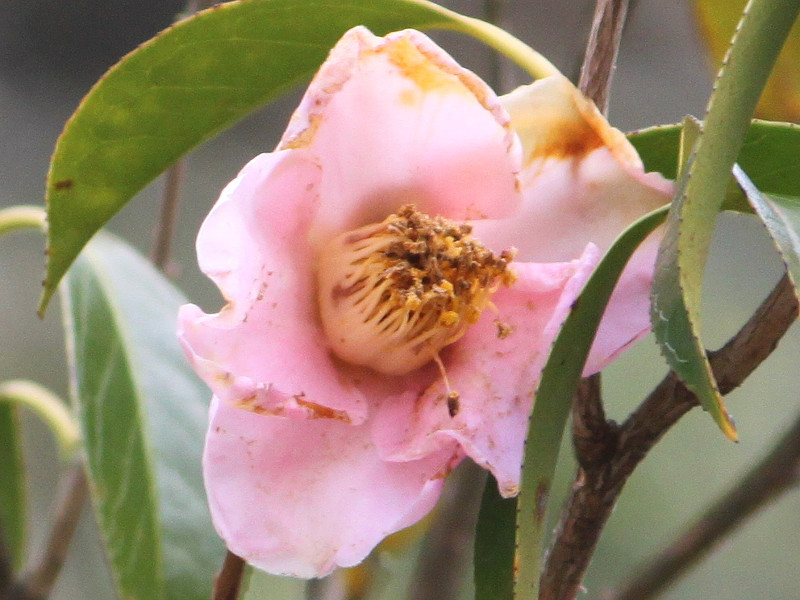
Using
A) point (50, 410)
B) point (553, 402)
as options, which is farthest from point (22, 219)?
point (553, 402)

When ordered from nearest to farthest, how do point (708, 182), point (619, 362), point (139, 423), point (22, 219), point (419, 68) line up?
point (708, 182) < point (419, 68) < point (139, 423) < point (22, 219) < point (619, 362)

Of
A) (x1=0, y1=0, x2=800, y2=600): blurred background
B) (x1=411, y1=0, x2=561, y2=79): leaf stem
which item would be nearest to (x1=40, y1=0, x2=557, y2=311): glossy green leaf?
(x1=411, y1=0, x2=561, y2=79): leaf stem

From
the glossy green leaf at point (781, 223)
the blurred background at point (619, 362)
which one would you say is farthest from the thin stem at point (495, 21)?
the blurred background at point (619, 362)

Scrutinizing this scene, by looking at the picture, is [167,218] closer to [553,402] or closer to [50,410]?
[50,410]

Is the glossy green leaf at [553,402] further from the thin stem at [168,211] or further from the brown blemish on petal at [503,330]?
the thin stem at [168,211]

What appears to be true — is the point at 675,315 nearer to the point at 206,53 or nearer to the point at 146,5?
the point at 206,53
